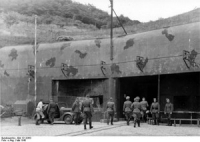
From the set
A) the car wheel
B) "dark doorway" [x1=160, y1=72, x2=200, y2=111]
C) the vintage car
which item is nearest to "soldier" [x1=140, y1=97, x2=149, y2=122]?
"dark doorway" [x1=160, y1=72, x2=200, y2=111]

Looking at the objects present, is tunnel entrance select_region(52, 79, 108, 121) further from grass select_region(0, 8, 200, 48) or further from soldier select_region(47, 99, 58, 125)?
grass select_region(0, 8, 200, 48)

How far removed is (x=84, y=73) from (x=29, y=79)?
14.7 feet

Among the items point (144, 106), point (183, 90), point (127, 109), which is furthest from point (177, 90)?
point (127, 109)

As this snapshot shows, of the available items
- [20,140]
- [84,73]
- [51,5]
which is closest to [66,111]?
[84,73]

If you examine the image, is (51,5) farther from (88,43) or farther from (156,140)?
(156,140)

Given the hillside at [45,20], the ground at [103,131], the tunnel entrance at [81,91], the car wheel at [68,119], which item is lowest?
the car wheel at [68,119]

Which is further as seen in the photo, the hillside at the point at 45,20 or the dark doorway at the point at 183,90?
the hillside at the point at 45,20

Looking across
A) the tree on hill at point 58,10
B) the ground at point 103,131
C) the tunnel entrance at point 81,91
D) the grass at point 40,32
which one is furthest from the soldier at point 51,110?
the tree on hill at point 58,10

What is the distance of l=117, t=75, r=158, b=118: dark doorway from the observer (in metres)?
21.1

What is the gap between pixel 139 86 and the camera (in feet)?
73.8

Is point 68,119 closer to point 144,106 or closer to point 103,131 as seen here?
point 144,106

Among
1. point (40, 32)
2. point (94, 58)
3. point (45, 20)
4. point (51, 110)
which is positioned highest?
point (45, 20)

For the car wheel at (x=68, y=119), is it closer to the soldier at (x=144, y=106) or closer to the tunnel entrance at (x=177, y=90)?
the tunnel entrance at (x=177, y=90)

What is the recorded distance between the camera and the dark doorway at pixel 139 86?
69.1 feet
